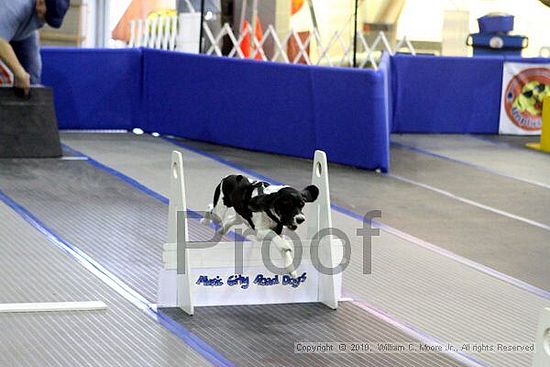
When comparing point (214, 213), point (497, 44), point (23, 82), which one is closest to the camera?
point (214, 213)

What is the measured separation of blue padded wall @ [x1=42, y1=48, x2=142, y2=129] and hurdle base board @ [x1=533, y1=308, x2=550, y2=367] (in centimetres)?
770

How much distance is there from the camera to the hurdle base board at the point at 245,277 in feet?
14.6

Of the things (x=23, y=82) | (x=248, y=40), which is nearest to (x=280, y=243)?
(x=23, y=82)

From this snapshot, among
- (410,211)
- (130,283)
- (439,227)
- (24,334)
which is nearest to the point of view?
(24,334)

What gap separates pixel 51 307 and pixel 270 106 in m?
4.80

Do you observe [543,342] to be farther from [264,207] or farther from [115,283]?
[115,283]

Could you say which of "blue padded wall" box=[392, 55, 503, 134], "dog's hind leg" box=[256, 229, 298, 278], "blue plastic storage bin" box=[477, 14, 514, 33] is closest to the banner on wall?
"blue padded wall" box=[392, 55, 503, 134]

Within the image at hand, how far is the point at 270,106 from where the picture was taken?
29.8 ft

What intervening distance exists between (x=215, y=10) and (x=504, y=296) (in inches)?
243

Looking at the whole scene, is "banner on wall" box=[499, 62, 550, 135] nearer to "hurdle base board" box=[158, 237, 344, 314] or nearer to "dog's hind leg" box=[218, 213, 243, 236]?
"hurdle base board" box=[158, 237, 344, 314]

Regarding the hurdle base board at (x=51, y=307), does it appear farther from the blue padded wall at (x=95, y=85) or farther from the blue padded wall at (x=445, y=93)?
the blue padded wall at (x=445, y=93)

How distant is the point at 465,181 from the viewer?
8289 millimetres

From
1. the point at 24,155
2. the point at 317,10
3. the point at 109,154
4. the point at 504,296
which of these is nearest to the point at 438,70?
the point at 317,10

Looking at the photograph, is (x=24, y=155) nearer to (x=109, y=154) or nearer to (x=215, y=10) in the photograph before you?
(x=109, y=154)
